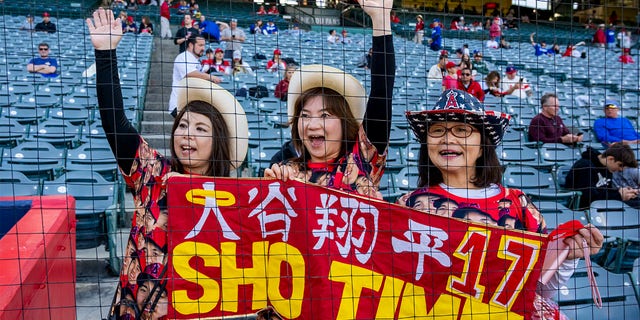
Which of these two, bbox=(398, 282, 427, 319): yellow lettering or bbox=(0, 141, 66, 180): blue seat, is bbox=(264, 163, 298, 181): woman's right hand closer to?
bbox=(398, 282, 427, 319): yellow lettering

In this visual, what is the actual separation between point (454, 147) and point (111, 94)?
1.30 meters

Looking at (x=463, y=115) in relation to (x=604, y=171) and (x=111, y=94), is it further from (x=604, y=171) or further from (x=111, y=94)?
(x=604, y=171)

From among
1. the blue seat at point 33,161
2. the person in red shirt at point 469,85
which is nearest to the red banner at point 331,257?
the blue seat at point 33,161

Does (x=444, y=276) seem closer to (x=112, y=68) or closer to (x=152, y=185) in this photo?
(x=152, y=185)

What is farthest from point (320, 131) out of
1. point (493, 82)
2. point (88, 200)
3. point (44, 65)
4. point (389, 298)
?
point (44, 65)

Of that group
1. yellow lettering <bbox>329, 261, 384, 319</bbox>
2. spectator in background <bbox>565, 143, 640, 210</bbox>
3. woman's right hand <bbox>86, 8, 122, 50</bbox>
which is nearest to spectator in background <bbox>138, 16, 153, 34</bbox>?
spectator in background <bbox>565, 143, 640, 210</bbox>

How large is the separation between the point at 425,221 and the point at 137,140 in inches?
44.5

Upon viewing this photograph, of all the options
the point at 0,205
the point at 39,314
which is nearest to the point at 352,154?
the point at 39,314

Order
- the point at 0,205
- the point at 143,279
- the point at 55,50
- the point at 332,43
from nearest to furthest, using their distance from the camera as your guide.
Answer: the point at 143,279
the point at 0,205
the point at 55,50
the point at 332,43

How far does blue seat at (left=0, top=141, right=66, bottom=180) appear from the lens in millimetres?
4489

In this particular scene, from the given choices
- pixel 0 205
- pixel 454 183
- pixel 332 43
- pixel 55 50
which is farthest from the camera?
pixel 332 43

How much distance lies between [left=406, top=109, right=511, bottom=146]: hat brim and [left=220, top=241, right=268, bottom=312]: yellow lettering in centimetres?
76

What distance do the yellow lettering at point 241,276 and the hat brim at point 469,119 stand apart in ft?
2.50

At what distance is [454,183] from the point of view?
7.44 ft
